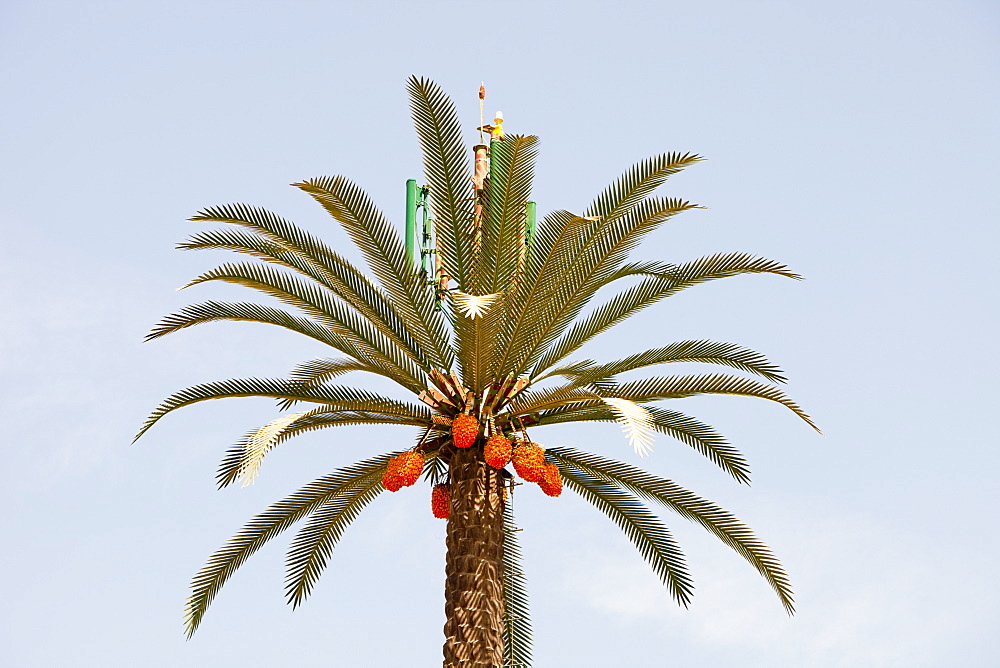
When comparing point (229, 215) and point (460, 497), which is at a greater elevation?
point (229, 215)

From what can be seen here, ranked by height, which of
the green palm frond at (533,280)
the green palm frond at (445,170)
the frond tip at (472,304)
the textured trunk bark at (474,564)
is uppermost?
the green palm frond at (445,170)

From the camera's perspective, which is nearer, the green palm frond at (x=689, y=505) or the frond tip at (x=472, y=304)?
the frond tip at (x=472, y=304)

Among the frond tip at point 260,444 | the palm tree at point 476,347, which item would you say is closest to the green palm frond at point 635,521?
the palm tree at point 476,347

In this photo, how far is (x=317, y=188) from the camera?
45.1ft

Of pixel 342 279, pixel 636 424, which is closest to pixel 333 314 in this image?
pixel 342 279

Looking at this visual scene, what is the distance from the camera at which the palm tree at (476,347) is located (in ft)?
45.4

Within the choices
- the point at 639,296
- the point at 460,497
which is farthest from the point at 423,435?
the point at 639,296

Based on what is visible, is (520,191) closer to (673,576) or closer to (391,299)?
(391,299)

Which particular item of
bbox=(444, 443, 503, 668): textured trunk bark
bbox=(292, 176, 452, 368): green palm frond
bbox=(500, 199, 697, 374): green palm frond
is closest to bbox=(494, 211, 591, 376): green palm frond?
bbox=(500, 199, 697, 374): green palm frond

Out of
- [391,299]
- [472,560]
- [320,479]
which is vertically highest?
[391,299]

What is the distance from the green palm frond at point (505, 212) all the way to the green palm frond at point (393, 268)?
60 cm

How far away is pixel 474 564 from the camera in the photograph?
14016mm

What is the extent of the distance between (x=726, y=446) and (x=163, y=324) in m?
6.00

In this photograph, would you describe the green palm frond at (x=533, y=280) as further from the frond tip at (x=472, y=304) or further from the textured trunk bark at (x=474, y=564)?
the textured trunk bark at (x=474, y=564)
